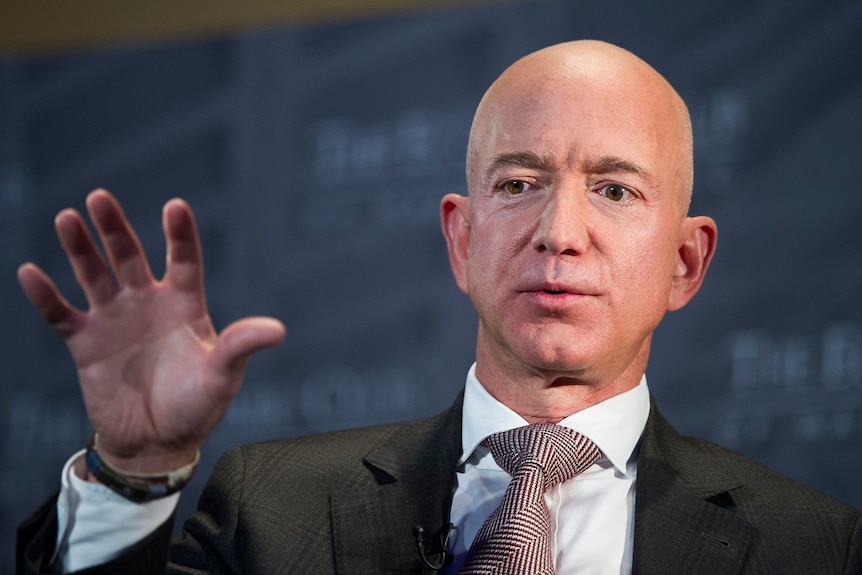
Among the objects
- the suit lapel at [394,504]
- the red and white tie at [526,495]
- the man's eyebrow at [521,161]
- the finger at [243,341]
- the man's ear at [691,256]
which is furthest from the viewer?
the man's ear at [691,256]

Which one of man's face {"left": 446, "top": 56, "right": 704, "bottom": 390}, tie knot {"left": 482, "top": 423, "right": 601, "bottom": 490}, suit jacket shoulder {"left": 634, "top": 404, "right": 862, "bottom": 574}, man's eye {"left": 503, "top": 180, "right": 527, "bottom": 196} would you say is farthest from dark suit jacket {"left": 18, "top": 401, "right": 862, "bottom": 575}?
man's eye {"left": 503, "top": 180, "right": 527, "bottom": 196}

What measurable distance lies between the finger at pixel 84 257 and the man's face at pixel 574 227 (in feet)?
2.38

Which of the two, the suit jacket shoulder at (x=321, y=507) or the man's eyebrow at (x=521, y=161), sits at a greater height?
the man's eyebrow at (x=521, y=161)

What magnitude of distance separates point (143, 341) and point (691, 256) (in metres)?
1.12

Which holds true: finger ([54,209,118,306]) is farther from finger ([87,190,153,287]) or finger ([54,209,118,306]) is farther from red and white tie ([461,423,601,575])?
red and white tie ([461,423,601,575])

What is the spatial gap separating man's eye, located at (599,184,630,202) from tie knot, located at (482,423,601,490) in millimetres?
426

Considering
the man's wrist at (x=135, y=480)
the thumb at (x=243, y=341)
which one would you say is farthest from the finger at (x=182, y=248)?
the man's wrist at (x=135, y=480)

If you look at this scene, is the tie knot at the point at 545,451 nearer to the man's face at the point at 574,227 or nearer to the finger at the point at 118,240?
the man's face at the point at 574,227

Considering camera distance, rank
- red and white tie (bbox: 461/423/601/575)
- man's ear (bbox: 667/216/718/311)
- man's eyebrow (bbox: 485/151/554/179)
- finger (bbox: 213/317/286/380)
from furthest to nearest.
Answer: man's ear (bbox: 667/216/718/311), man's eyebrow (bbox: 485/151/554/179), red and white tie (bbox: 461/423/601/575), finger (bbox: 213/317/286/380)

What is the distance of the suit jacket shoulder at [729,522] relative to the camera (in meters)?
2.03

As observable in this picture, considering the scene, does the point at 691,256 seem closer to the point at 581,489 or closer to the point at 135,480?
the point at 581,489

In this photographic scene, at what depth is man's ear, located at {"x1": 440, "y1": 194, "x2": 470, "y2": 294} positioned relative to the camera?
2395 millimetres

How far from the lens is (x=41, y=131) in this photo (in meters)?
4.34

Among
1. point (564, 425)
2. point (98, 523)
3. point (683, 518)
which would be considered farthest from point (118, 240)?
point (683, 518)
